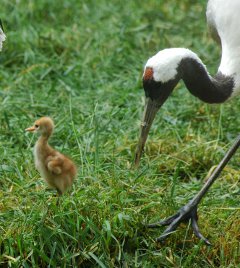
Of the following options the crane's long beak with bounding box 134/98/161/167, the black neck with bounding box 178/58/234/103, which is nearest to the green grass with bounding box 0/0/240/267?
the crane's long beak with bounding box 134/98/161/167

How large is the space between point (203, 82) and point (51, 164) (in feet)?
4.43

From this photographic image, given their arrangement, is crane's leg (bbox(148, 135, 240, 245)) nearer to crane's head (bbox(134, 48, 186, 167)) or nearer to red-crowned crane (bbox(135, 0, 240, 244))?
red-crowned crane (bbox(135, 0, 240, 244))

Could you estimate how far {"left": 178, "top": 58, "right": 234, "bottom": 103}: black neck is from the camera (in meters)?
6.41

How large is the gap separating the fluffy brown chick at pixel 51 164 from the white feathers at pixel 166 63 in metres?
0.80

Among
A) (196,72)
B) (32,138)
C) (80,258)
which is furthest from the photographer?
(32,138)

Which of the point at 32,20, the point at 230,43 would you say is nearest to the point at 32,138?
the point at 230,43

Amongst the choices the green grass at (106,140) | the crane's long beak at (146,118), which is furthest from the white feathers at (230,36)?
the green grass at (106,140)

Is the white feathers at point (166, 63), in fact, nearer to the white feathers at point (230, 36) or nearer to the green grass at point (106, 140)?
the white feathers at point (230, 36)

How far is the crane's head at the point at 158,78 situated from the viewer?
20.3 feet

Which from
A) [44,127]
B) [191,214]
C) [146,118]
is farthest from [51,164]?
[191,214]

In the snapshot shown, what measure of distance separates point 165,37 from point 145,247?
4203mm

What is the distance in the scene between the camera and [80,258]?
5.71 m

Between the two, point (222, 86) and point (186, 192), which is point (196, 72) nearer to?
point (222, 86)

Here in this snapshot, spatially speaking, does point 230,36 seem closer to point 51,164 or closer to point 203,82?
point 203,82
